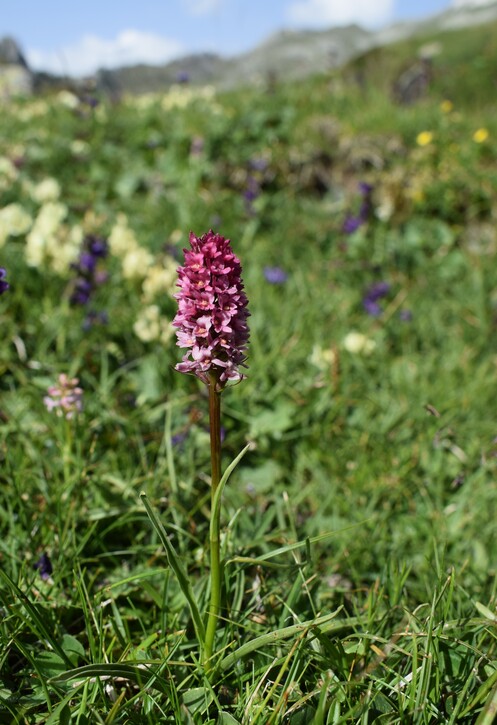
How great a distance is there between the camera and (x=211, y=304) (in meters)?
1.20

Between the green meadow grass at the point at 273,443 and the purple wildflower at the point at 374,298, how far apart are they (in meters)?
0.08

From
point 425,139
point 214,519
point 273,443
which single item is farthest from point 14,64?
point 214,519

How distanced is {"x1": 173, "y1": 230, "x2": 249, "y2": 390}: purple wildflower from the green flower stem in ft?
0.19

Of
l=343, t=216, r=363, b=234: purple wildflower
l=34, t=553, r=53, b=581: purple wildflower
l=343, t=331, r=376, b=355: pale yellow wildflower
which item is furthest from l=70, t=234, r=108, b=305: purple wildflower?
l=343, t=216, r=363, b=234: purple wildflower

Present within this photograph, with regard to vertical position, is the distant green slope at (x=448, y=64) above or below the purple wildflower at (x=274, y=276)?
above

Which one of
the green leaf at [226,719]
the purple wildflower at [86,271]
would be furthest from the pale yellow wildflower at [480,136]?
the green leaf at [226,719]

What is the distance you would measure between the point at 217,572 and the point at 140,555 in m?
A: 0.71

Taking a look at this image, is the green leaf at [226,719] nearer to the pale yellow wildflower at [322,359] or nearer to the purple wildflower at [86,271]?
the pale yellow wildflower at [322,359]

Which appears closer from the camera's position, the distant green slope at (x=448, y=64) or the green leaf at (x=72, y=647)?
the green leaf at (x=72, y=647)

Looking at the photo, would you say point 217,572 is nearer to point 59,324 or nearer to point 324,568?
point 324,568

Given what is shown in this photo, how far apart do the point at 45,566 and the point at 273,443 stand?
1.26m

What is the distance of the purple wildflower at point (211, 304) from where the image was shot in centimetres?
120

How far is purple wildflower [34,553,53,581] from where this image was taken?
5.70 feet

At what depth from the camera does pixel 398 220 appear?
570cm
